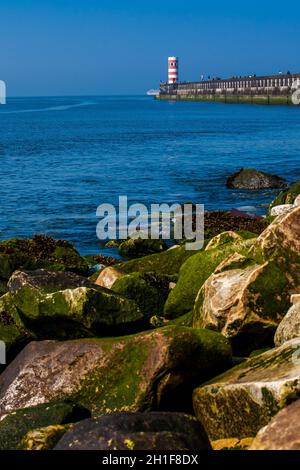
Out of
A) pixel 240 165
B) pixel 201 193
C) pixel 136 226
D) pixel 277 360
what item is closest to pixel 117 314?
pixel 277 360

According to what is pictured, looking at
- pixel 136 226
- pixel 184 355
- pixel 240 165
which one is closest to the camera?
pixel 184 355

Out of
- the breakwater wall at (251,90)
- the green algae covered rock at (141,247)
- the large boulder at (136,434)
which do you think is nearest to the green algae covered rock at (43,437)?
the large boulder at (136,434)

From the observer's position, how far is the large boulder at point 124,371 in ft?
25.3

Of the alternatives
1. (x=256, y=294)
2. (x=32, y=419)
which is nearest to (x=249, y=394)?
(x=32, y=419)

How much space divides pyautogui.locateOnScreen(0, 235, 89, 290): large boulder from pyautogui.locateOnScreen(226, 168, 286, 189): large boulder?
16.4 m

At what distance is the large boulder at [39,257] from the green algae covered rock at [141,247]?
68.7 inches

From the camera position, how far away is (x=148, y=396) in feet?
25.3

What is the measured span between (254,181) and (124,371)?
2641cm

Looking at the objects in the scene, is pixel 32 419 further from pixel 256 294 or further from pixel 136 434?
pixel 256 294

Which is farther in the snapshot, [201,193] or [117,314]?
[201,193]

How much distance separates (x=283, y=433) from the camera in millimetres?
5828

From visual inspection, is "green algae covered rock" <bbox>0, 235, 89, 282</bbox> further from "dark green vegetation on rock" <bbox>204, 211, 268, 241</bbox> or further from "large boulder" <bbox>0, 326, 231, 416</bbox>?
"large boulder" <bbox>0, 326, 231, 416</bbox>
